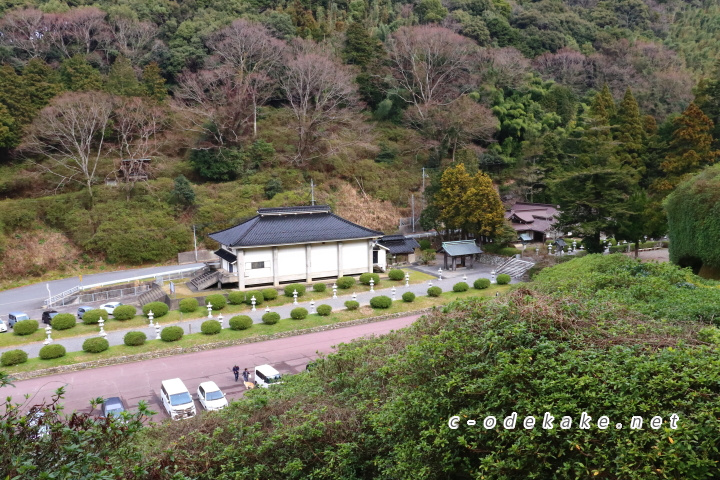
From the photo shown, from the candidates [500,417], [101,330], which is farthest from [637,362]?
[101,330]

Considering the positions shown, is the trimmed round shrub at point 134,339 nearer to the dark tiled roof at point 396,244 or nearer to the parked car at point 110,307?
the parked car at point 110,307

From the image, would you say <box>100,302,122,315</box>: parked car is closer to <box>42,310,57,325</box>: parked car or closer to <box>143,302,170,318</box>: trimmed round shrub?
<box>42,310,57,325</box>: parked car

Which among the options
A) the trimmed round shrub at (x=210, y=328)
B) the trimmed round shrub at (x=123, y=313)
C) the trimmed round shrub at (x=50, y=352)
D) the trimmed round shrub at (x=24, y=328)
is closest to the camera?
the trimmed round shrub at (x=50, y=352)

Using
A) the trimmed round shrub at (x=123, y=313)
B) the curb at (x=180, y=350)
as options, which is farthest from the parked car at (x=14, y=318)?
the curb at (x=180, y=350)

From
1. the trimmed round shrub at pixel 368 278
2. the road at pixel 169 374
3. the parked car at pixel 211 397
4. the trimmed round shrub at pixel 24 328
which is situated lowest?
the road at pixel 169 374

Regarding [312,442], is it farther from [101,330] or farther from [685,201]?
[685,201]

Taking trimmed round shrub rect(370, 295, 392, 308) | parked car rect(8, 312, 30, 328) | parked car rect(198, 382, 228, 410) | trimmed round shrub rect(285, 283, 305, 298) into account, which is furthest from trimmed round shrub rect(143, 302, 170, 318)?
trimmed round shrub rect(370, 295, 392, 308)

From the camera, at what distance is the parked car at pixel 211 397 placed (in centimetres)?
1551

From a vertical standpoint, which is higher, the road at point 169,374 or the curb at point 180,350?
the curb at point 180,350

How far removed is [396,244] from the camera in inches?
1431

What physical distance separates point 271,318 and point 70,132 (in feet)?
82.8

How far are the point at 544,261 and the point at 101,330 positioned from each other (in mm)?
24108

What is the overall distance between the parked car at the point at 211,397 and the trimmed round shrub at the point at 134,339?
18.7ft

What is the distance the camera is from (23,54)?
48.0 meters
